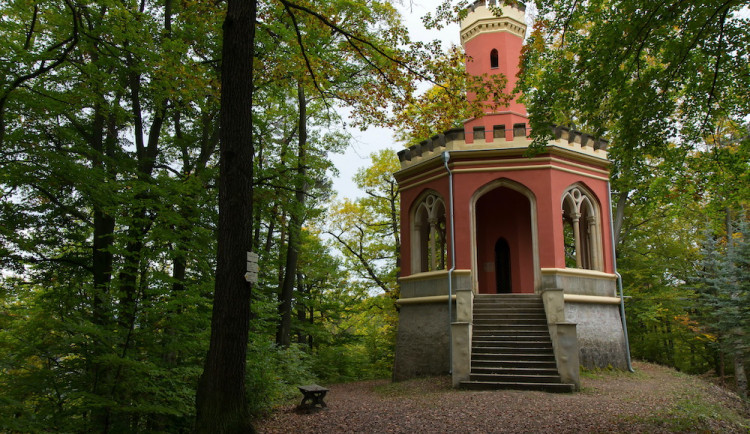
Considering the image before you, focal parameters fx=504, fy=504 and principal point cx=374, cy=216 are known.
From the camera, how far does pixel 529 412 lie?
6.96 metres

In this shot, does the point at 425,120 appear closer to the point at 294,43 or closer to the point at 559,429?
the point at 294,43

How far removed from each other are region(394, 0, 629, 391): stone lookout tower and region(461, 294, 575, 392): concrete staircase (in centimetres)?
2

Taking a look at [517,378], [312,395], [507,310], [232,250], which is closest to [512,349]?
[517,378]

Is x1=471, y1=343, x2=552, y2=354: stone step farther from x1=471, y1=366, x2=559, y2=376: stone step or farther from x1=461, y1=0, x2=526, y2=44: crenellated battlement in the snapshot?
x1=461, y1=0, x2=526, y2=44: crenellated battlement

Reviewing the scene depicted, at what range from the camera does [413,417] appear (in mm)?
7004

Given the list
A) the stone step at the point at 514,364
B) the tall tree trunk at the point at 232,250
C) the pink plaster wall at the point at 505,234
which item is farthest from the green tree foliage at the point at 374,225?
the tall tree trunk at the point at 232,250

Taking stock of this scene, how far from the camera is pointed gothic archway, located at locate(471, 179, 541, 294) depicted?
1405 cm

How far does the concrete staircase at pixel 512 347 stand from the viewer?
9.17 m

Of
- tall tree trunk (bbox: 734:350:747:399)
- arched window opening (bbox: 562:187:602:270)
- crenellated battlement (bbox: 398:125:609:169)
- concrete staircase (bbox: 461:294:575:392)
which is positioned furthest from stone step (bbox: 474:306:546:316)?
tall tree trunk (bbox: 734:350:747:399)

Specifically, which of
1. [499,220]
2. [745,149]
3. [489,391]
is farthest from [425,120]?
[499,220]

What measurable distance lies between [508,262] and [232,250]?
10743mm

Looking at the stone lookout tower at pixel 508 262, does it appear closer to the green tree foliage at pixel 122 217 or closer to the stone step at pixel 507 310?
the stone step at pixel 507 310

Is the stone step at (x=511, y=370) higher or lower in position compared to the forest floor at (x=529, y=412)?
higher

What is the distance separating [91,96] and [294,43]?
10.9 feet
